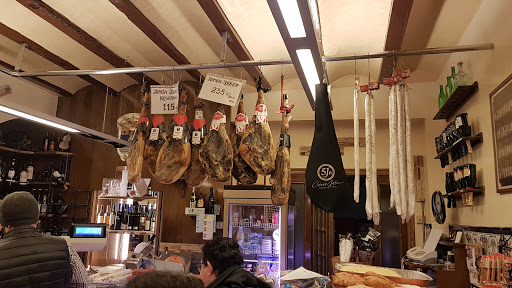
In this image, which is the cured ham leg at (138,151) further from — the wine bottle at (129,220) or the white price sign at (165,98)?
the wine bottle at (129,220)

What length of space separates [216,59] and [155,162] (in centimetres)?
199

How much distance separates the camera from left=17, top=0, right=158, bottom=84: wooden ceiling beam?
3.80 metres

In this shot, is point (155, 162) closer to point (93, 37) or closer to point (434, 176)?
point (93, 37)

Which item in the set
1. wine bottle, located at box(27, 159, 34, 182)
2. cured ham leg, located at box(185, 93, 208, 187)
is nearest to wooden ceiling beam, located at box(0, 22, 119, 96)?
wine bottle, located at box(27, 159, 34, 182)

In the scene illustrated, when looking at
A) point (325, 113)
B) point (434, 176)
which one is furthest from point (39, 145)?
point (434, 176)

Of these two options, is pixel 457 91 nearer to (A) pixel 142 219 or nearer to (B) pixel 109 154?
(A) pixel 142 219

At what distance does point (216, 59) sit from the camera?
5.05m

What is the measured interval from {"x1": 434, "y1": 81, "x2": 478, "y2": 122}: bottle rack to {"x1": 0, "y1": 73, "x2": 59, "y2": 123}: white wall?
19.3ft

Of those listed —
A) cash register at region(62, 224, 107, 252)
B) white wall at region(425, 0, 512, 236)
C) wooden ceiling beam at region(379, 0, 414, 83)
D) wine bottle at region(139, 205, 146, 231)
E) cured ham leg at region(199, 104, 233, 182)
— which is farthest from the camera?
wine bottle at region(139, 205, 146, 231)

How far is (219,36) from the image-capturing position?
4422mm

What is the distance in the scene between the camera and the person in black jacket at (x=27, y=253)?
92.4 inches

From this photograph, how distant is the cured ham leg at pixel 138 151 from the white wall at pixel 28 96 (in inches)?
125

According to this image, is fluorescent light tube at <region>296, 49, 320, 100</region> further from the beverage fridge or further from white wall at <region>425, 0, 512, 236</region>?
the beverage fridge

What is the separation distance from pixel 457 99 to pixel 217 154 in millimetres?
2523
